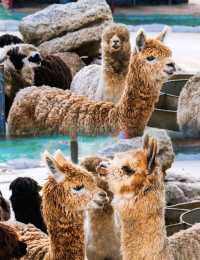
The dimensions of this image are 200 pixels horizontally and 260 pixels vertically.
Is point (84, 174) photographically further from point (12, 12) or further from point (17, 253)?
point (12, 12)

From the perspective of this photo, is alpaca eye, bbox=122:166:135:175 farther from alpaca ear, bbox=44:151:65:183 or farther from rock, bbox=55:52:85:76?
rock, bbox=55:52:85:76

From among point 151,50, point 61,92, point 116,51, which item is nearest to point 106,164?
point 151,50

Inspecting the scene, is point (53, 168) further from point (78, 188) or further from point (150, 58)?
point (150, 58)

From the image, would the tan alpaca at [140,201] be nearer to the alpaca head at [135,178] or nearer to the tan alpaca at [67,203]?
the alpaca head at [135,178]

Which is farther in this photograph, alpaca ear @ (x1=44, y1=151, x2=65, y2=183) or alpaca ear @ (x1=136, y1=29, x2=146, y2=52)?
alpaca ear @ (x1=136, y1=29, x2=146, y2=52)

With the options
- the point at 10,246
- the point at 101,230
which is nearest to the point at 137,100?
the point at 101,230

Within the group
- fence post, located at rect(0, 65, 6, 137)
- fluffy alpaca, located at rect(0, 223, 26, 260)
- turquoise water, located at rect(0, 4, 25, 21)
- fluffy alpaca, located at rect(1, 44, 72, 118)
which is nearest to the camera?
fluffy alpaca, located at rect(0, 223, 26, 260)

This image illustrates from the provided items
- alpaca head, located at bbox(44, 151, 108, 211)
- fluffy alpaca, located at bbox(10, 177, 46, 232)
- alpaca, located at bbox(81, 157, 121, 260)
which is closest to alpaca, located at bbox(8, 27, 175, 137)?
fluffy alpaca, located at bbox(10, 177, 46, 232)

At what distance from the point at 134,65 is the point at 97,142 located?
0.72m

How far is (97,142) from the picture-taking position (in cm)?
999

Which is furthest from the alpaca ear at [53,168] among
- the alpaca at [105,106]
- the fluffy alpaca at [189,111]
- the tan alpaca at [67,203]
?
the fluffy alpaca at [189,111]

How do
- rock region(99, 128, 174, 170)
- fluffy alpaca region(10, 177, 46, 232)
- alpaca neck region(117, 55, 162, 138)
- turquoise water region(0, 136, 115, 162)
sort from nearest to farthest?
fluffy alpaca region(10, 177, 46, 232) → rock region(99, 128, 174, 170) → alpaca neck region(117, 55, 162, 138) → turquoise water region(0, 136, 115, 162)

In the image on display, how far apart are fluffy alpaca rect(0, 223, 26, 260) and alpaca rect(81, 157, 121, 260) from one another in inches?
19.3

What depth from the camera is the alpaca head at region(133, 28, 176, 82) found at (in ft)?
31.0
